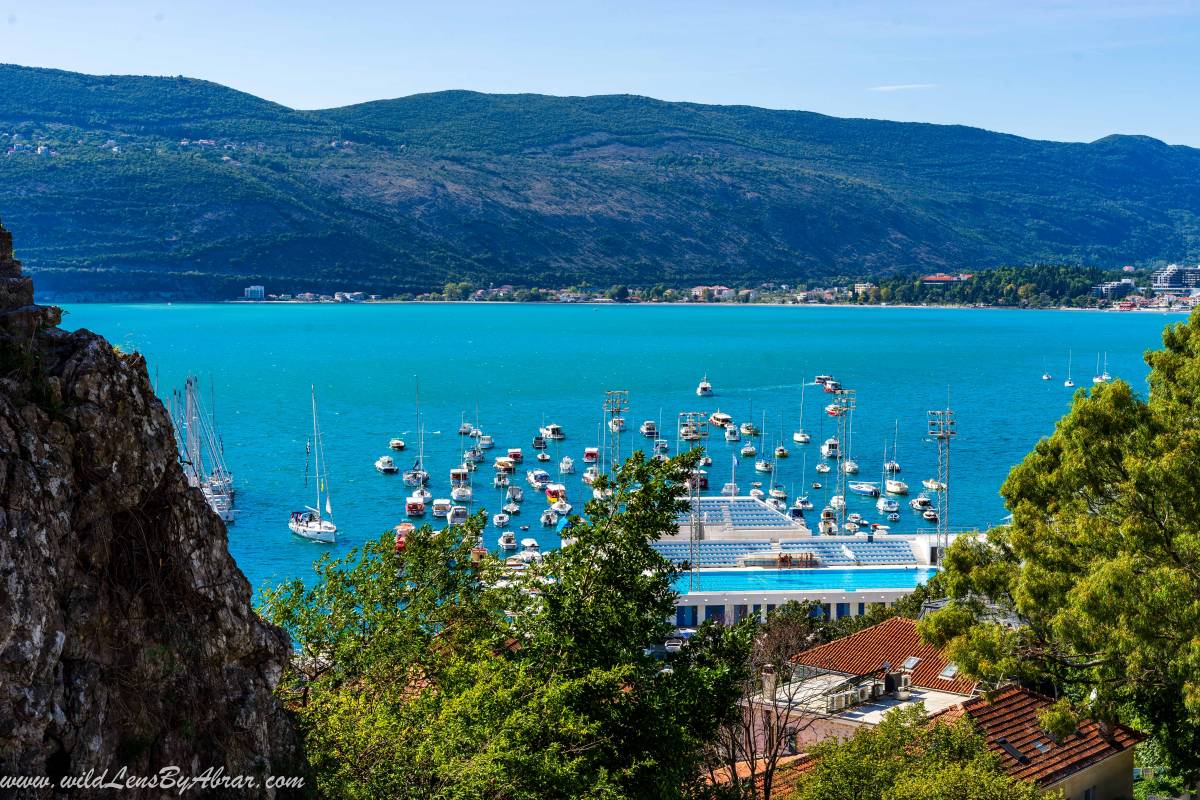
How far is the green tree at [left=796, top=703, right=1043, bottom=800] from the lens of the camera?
38.8 ft

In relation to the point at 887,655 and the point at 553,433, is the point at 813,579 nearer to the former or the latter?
the point at 887,655

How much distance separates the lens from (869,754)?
1315 centimetres

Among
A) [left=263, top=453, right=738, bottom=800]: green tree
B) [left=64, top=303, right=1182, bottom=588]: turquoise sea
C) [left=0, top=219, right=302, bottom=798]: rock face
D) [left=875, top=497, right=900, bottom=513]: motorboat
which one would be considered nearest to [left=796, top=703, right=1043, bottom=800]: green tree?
[left=263, top=453, right=738, bottom=800]: green tree

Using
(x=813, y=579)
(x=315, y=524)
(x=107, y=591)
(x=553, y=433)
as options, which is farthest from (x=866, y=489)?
(x=107, y=591)

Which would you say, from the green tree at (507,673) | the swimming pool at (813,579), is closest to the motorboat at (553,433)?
the swimming pool at (813,579)

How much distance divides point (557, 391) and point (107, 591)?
105 metres

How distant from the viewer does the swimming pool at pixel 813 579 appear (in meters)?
39.8

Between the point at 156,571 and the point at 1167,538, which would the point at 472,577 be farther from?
the point at 1167,538

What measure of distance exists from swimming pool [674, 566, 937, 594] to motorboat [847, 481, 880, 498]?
2474 cm

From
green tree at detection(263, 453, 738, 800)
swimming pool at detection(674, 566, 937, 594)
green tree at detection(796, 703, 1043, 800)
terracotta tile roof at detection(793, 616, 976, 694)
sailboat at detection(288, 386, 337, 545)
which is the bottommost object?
sailboat at detection(288, 386, 337, 545)

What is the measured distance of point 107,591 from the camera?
7699 mm

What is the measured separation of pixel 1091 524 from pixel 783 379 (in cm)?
11029

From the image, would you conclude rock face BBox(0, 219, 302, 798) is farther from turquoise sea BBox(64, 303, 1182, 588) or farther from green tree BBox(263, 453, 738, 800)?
turquoise sea BBox(64, 303, 1182, 588)

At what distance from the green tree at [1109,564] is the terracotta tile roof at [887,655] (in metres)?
4.11
